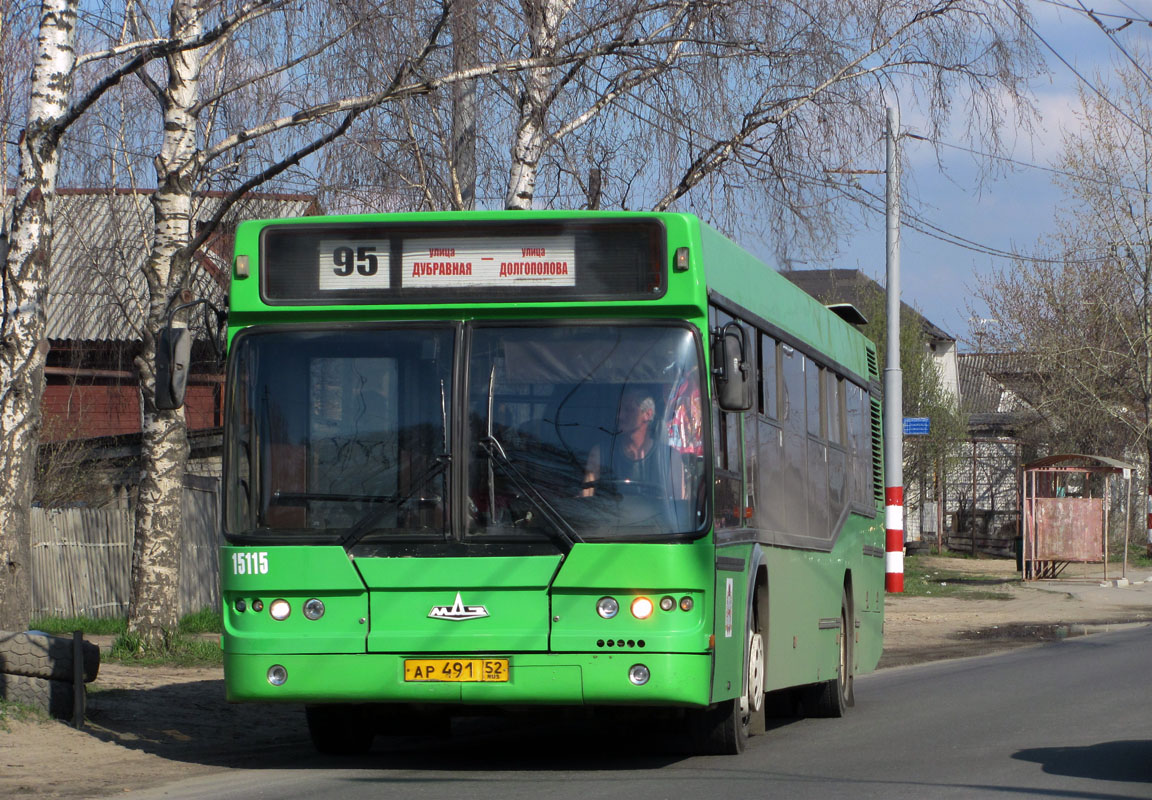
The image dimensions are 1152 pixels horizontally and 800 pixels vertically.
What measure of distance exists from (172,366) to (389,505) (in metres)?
1.35

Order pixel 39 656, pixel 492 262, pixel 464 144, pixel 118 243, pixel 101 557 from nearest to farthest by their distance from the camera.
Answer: pixel 492 262, pixel 39 656, pixel 464 144, pixel 118 243, pixel 101 557

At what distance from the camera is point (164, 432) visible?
47.4 ft

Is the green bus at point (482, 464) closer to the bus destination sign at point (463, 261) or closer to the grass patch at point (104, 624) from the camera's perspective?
the bus destination sign at point (463, 261)

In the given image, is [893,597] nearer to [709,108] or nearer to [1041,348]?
[709,108]

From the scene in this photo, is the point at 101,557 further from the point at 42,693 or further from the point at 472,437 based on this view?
the point at 472,437

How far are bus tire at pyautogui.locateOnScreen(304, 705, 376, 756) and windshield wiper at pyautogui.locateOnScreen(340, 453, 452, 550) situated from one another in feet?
4.95

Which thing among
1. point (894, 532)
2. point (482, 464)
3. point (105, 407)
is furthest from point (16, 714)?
point (105, 407)

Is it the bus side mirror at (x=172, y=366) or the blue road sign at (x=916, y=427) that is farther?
the blue road sign at (x=916, y=427)

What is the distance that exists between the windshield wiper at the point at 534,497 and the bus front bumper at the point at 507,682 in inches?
23.3

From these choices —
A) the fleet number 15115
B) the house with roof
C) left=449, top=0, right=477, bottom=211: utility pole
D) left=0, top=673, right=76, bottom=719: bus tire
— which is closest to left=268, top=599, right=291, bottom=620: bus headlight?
the fleet number 15115

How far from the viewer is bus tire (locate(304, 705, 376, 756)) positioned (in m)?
9.59

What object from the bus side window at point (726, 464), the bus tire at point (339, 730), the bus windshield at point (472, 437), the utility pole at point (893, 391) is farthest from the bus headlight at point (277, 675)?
the utility pole at point (893, 391)

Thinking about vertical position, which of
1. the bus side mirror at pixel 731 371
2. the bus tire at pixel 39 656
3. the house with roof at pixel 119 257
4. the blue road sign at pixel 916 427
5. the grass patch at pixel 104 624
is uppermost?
the house with roof at pixel 119 257

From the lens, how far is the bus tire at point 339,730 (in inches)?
377
